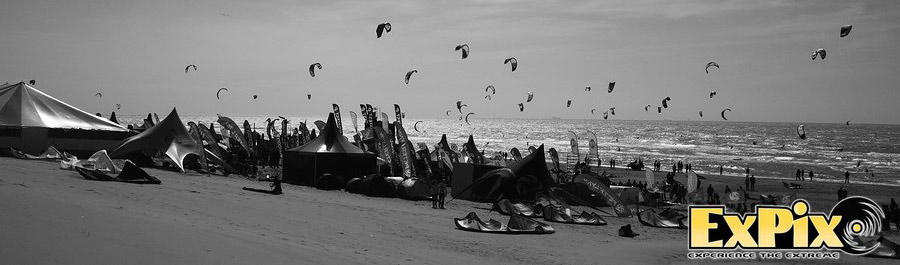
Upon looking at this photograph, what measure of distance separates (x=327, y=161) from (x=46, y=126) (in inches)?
462

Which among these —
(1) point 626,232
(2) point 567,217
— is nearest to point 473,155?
(2) point 567,217

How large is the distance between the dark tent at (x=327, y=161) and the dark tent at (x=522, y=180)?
191 inches

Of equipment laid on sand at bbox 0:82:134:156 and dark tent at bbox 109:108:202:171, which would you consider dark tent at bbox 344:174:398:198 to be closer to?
dark tent at bbox 109:108:202:171

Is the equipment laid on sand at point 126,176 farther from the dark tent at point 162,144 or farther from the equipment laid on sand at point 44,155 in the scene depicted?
the equipment laid on sand at point 44,155

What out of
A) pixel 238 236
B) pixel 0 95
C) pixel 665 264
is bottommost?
pixel 665 264

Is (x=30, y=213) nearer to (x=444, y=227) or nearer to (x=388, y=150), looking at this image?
(x=444, y=227)

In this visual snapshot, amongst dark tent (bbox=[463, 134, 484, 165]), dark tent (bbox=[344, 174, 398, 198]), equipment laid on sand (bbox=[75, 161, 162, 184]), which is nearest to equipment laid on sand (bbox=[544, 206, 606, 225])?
dark tent (bbox=[344, 174, 398, 198])

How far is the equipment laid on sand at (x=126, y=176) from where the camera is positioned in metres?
17.3

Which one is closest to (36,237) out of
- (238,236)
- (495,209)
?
(238,236)

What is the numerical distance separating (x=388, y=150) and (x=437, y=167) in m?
4.44

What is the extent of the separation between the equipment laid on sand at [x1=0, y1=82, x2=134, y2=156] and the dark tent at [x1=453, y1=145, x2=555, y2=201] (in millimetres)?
16286

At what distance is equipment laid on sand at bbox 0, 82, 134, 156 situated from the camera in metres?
27.0

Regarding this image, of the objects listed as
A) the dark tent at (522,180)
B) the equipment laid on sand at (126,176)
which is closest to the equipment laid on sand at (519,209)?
the dark tent at (522,180)

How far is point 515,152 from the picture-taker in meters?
31.6
